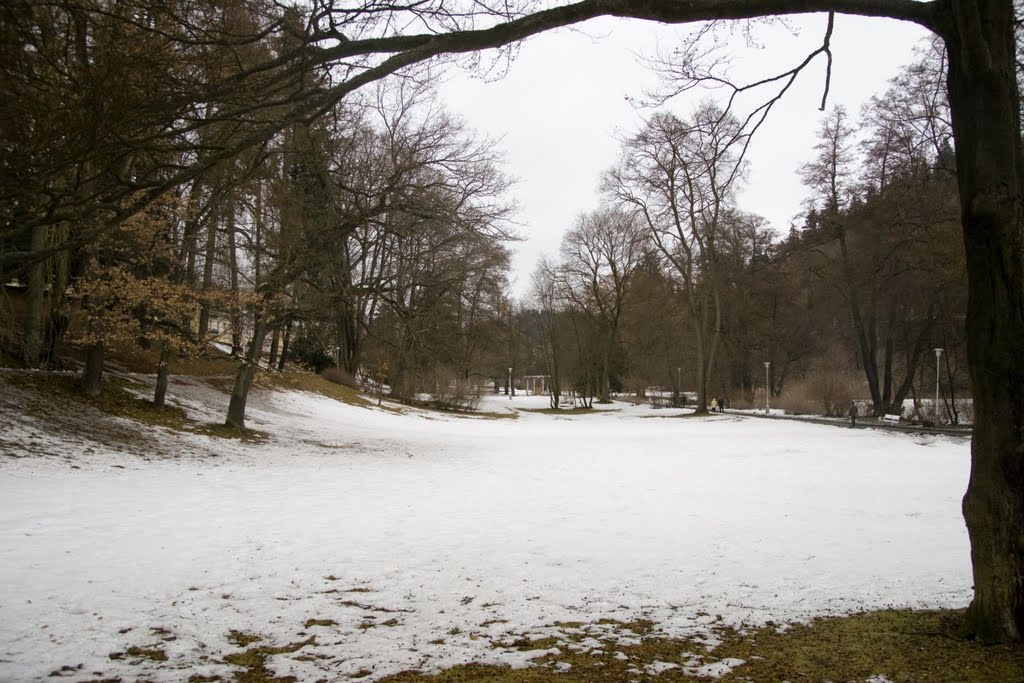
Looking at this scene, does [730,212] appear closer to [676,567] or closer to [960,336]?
[960,336]

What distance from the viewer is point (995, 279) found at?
430 cm

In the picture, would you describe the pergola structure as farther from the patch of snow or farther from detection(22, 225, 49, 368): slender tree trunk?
the patch of snow

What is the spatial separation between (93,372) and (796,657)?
1464 centimetres

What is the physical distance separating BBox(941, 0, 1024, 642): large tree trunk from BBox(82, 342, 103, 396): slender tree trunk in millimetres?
14954

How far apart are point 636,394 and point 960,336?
29.4 meters

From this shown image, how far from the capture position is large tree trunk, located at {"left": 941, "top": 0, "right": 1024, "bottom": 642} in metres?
4.24

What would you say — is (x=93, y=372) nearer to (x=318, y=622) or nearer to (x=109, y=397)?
(x=109, y=397)

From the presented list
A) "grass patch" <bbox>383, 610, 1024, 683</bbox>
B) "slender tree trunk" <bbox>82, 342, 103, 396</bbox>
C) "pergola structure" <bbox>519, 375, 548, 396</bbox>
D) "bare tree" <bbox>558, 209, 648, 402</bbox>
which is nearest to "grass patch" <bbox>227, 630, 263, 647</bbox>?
"grass patch" <bbox>383, 610, 1024, 683</bbox>

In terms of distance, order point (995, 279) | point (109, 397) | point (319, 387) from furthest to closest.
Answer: point (319, 387)
point (109, 397)
point (995, 279)

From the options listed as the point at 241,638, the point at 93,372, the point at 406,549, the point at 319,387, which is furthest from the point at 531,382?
the point at 241,638

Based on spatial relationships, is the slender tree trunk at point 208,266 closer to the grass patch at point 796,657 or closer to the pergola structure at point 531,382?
the grass patch at point 796,657

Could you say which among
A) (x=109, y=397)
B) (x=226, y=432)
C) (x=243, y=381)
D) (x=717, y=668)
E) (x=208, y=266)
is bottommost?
(x=717, y=668)

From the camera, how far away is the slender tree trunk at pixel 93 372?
14203mm

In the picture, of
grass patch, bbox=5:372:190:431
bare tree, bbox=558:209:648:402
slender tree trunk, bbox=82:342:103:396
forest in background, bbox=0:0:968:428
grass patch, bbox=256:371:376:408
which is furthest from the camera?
bare tree, bbox=558:209:648:402
